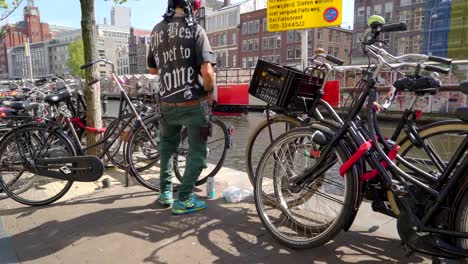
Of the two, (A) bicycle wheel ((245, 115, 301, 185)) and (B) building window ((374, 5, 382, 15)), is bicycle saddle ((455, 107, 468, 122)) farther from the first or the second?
(B) building window ((374, 5, 382, 15))

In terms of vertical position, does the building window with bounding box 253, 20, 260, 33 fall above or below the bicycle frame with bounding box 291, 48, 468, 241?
above

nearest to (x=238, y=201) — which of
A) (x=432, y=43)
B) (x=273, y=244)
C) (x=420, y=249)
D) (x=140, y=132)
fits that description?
(x=273, y=244)

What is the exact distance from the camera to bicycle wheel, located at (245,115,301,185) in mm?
3371

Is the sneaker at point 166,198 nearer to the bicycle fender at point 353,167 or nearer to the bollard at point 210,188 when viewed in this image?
the bollard at point 210,188

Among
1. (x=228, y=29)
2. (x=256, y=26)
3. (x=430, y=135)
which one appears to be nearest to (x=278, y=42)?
(x=256, y=26)

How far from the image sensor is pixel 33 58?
113875 millimetres

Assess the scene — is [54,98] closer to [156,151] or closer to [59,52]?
[156,151]

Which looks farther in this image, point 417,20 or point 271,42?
point 271,42

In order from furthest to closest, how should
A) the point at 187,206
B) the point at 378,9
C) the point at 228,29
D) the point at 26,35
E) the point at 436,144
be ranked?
the point at 26,35
the point at 228,29
the point at 378,9
the point at 187,206
the point at 436,144

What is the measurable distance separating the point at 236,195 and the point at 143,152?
1271 mm

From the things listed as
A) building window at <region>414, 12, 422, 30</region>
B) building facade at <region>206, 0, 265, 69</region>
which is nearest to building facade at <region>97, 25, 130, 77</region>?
building facade at <region>206, 0, 265, 69</region>

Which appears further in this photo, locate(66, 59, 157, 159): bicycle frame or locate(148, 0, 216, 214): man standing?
locate(66, 59, 157, 159): bicycle frame

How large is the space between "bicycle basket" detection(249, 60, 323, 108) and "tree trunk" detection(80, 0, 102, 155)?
8.32ft

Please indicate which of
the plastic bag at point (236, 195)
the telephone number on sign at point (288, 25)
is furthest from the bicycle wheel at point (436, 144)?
the telephone number on sign at point (288, 25)
